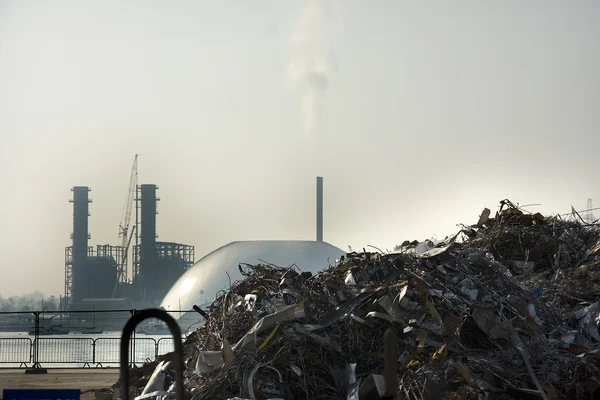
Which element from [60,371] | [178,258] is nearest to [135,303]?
[178,258]

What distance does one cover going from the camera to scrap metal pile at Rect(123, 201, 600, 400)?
860 centimetres

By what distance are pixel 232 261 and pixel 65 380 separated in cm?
9146

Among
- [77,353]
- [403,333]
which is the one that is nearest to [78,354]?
[77,353]

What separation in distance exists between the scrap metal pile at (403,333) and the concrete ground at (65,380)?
3.75 m

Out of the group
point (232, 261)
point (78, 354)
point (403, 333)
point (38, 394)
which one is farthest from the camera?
point (232, 261)

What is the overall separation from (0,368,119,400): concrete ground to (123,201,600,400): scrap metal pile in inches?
148

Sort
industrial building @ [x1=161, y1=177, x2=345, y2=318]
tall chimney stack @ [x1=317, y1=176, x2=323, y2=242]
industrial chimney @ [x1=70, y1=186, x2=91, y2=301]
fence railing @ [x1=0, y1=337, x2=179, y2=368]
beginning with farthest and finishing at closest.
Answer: industrial chimney @ [x1=70, y1=186, x2=91, y2=301] → tall chimney stack @ [x1=317, y1=176, x2=323, y2=242] → industrial building @ [x1=161, y1=177, x2=345, y2=318] → fence railing @ [x1=0, y1=337, x2=179, y2=368]

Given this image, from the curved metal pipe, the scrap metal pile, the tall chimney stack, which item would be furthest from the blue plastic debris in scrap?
the tall chimney stack

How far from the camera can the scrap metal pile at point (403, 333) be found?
8602 mm

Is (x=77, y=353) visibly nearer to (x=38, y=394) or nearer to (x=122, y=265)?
(x=38, y=394)

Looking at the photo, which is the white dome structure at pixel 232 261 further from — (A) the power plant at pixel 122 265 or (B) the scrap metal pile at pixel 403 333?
(B) the scrap metal pile at pixel 403 333

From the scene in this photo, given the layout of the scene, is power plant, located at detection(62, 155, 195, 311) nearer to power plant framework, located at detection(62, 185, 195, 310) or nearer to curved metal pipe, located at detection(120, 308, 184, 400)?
power plant framework, located at detection(62, 185, 195, 310)

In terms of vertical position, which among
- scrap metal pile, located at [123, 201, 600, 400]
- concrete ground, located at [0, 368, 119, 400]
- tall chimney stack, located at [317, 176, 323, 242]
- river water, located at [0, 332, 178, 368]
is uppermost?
tall chimney stack, located at [317, 176, 323, 242]

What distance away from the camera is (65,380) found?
15570 mm
